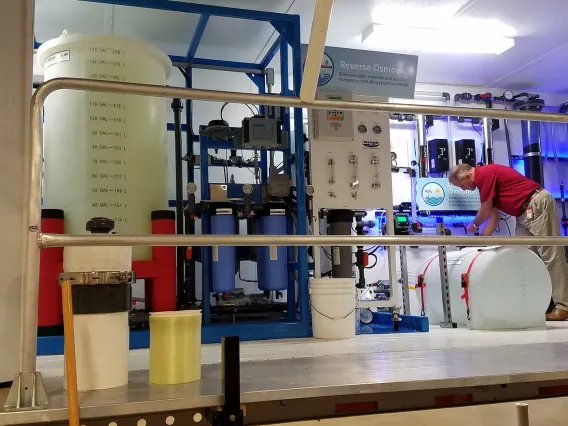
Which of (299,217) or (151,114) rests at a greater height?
(151,114)

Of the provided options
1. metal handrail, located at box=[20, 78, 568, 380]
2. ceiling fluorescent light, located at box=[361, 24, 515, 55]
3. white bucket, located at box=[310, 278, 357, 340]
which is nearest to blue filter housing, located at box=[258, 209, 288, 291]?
white bucket, located at box=[310, 278, 357, 340]

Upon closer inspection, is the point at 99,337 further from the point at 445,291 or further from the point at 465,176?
the point at 465,176

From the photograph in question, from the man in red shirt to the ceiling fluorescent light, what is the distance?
1645 mm

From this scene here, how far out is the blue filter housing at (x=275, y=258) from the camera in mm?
3486

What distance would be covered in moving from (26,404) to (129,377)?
14.3 inches


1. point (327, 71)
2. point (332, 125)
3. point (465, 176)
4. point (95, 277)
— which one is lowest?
point (95, 277)

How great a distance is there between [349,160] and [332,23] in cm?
187

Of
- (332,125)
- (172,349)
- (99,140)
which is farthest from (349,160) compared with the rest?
(172,349)

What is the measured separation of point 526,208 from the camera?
434 centimetres

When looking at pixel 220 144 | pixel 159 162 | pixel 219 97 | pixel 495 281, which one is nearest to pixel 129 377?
pixel 219 97

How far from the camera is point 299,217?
11.5 ft

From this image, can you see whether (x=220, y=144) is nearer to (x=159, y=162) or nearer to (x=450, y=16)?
(x=159, y=162)

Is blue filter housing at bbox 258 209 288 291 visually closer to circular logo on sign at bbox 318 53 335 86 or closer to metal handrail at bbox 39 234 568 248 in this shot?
circular logo on sign at bbox 318 53 335 86

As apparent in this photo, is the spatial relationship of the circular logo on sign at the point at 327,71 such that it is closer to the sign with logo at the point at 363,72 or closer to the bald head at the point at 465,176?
the sign with logo at the point at 363,72
